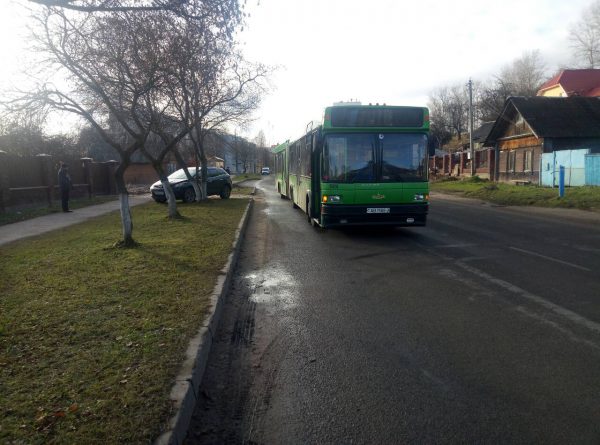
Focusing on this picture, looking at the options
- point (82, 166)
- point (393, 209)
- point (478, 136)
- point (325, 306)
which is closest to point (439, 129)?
point (478, 136)

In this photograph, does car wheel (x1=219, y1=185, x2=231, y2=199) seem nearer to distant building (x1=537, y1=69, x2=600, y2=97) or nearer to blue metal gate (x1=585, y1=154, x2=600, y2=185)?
blue metal gate (x1=585, y1=154, x2=600, y2=185)

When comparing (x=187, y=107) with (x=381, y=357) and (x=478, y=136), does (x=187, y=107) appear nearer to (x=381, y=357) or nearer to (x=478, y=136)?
(x=381, y=357)

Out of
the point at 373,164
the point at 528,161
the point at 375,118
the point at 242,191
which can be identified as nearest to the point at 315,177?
the point at 373,164

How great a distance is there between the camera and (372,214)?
454 inches

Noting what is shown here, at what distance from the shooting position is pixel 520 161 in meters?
33.7

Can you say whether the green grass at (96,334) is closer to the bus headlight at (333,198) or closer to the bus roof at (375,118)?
the bus headlight at (333,198)

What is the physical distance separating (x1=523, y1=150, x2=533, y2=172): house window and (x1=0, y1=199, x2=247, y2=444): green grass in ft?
91.7

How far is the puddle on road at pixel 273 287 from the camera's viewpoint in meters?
6.66

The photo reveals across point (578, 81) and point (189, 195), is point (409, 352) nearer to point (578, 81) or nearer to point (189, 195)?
point (189, 195)

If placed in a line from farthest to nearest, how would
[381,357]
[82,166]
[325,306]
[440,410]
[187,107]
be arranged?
[82,166] → [187,107] → [325,306] → [381,357] → [440,410]

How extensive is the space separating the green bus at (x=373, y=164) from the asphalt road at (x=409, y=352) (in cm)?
223

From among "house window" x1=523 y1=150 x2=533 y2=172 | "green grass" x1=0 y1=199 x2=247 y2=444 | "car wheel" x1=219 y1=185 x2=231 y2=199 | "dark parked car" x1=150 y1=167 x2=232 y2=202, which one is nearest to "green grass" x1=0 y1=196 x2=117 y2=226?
"dark parked car" x1=150 y1=167 x2=232 y2=202

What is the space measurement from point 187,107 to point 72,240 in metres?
9.13

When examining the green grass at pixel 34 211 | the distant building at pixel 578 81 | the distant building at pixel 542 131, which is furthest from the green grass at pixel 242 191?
the distant building at pixel 578 81
